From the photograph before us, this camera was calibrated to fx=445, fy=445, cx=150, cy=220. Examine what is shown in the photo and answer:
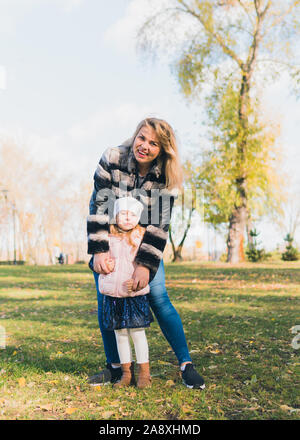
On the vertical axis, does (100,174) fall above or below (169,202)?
above

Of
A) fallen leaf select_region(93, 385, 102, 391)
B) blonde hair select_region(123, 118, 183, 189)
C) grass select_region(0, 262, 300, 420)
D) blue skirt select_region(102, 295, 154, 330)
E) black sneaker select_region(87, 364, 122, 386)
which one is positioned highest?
blonde hair select_region(123, 118, 183, 189)

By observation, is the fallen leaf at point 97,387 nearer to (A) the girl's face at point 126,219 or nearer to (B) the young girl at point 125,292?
(B) the young girl at point 125,292

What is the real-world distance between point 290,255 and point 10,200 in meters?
18.3

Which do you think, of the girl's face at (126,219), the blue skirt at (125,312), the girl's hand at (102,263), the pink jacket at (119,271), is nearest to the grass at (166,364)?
the blue skirt at (125,312)

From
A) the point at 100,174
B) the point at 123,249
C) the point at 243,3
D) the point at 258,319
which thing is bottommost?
the point at 258,319

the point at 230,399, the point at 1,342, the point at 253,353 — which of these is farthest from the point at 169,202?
the point at 1,342

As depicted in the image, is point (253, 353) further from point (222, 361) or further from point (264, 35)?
point (264, 35)

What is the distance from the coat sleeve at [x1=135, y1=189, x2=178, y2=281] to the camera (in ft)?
10.9

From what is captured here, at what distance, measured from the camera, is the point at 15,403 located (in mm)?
3162

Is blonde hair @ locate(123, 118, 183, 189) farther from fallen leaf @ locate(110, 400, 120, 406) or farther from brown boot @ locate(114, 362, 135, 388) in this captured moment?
fallen leaf @ locate(110, 400, 120, 406)

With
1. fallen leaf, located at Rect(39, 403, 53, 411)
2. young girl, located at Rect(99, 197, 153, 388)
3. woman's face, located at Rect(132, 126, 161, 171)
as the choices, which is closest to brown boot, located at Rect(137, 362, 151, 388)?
young girl, located at Rect(99, 197, 153, 388)

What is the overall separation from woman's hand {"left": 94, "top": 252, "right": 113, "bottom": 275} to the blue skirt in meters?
0.24

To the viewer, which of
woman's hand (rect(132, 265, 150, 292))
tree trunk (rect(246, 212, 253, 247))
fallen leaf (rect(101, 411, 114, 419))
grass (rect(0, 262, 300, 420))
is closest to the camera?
fallen leaf (rect(101, 411, 114, 419))

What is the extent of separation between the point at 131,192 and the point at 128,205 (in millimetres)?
200
